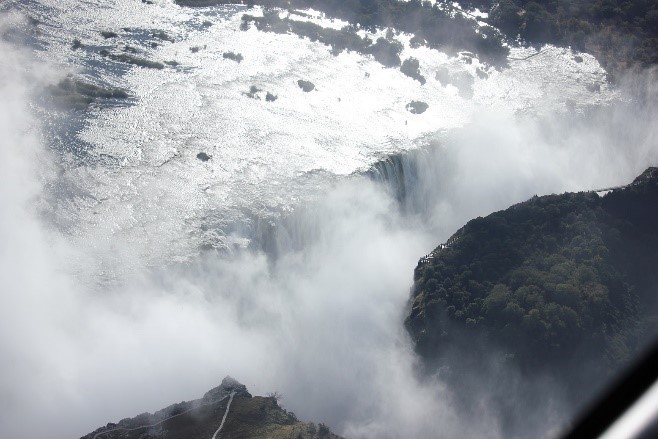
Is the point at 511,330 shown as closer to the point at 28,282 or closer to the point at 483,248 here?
the point at 483,248

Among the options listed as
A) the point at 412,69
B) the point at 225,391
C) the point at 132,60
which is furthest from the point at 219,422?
the point at 412,69

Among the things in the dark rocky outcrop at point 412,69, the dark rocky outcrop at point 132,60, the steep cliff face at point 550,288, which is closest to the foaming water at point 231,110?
the dark rocky outcrop at point 132,60

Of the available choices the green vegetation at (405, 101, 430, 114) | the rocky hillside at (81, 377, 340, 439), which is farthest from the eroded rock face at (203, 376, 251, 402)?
the green vegetation at (405, 101, 430, 114)

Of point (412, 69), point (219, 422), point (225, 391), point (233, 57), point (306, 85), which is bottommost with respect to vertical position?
point (233, 57)

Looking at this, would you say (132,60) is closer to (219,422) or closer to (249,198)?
(249,198)

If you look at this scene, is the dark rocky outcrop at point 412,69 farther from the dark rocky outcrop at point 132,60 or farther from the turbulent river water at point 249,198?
the dark rocky outcrop at point 132,60

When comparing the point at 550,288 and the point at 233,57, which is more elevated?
the point at 550,288

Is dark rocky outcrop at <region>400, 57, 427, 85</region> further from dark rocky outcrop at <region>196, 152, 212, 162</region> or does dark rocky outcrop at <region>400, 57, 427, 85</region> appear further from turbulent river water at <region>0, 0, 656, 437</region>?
dark rocky outcrop at <region>196, 152, 212, 162</region>

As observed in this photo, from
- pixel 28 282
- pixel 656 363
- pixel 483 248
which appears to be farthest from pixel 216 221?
pixel 656 363
